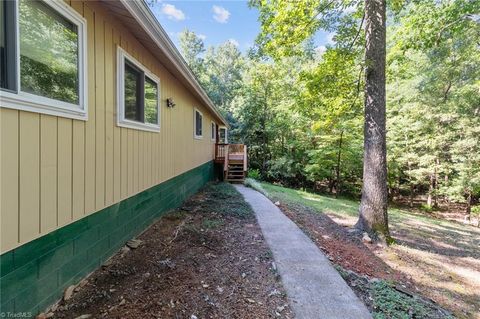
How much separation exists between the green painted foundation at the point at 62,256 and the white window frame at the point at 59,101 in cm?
105

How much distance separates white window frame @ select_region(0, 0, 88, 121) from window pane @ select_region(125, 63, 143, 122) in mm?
1013

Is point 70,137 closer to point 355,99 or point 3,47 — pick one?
point 3,47

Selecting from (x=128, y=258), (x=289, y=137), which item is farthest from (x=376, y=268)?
(x=289, y=137)

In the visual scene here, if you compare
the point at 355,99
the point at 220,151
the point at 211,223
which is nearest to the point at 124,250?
the point at 211,223

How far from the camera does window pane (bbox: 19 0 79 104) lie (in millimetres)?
1996

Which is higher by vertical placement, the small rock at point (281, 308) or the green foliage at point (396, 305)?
the small rock at point (281, 308)

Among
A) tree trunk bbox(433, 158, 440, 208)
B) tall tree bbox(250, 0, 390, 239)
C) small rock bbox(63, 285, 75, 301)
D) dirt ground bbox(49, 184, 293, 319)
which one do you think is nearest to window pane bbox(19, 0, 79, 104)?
small rock bbox(63, 285, 75, 301)

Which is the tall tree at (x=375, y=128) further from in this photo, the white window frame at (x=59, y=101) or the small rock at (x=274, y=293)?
the white window frame at (x=59, y=101)

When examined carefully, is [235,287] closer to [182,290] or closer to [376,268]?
[182,290]

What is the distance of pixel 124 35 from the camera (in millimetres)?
3465

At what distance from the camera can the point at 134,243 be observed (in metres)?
3.69

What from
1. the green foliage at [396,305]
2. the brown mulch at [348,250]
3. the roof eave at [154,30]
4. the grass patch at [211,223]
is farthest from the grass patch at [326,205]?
the roof eave at [154,30]

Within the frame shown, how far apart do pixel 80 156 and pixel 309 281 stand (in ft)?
9.10

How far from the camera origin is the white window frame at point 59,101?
1.83 metres
